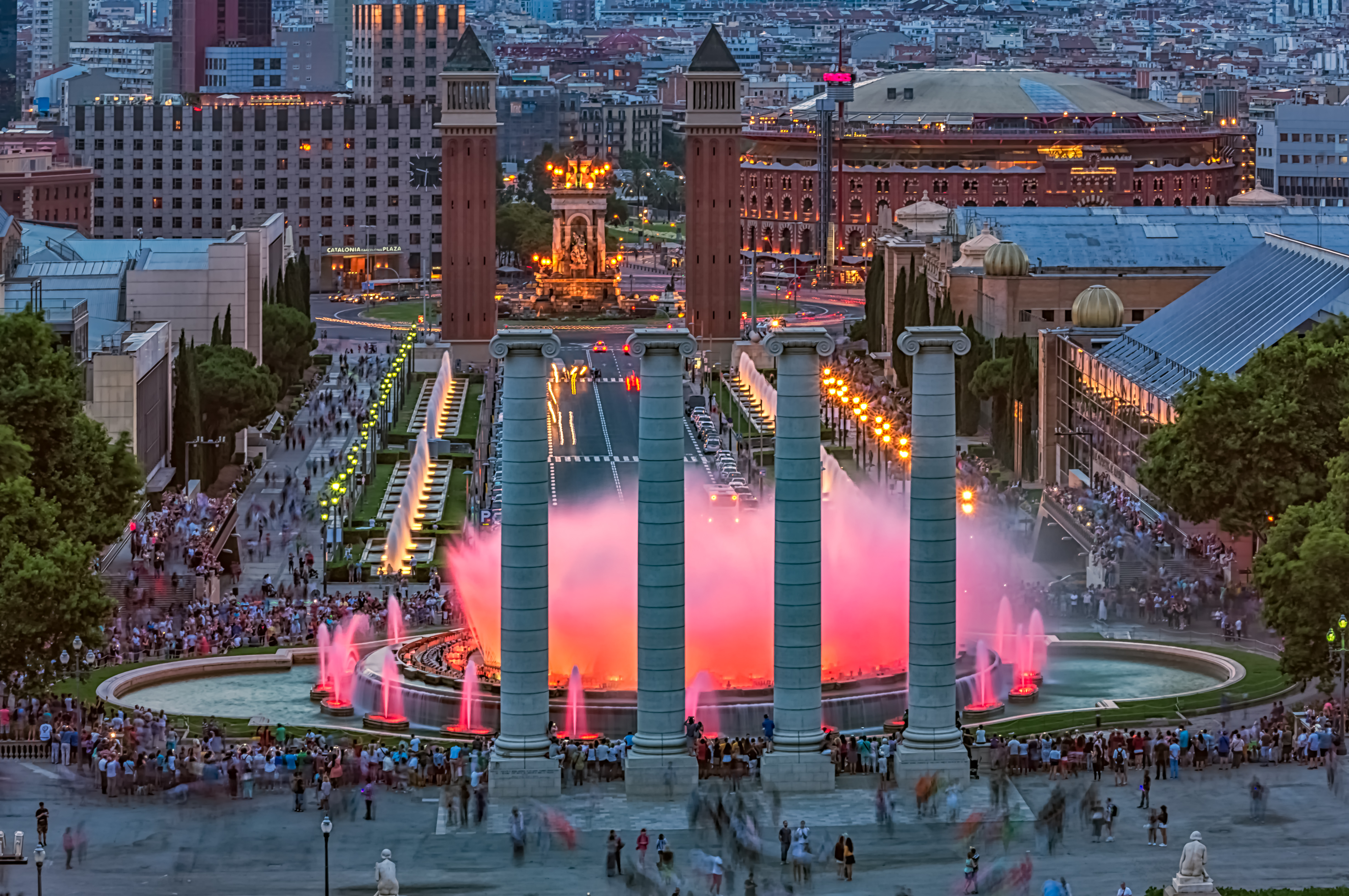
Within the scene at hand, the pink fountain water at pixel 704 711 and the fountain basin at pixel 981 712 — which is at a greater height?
the pink fountain water at pixel 704 711

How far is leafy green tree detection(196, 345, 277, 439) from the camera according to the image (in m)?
126

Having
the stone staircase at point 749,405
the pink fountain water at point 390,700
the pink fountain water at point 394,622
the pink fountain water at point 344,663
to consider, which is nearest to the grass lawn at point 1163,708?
the pink fountain water at point 390,700

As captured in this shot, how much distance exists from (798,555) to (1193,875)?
13.0 m

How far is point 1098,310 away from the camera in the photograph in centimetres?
12050

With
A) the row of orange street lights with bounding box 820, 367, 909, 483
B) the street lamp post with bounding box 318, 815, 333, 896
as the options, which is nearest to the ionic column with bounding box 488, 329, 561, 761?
the street lamp post with bounding box 318, 815, 333, 896

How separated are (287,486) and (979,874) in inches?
2633

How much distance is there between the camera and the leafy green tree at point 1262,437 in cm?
8519

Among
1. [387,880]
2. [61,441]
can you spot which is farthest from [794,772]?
[61,441]

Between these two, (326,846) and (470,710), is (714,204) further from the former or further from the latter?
(326,846)

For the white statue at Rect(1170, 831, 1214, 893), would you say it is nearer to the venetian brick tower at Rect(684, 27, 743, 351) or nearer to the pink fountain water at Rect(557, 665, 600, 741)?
the pink fountain water at Rect(557, 665, 600, 741)

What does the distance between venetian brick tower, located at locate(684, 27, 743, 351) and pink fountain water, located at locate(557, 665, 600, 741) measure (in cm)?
11867

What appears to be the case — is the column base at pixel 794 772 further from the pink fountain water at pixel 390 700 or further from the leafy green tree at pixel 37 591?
the leafy green tree at pixel 37 591

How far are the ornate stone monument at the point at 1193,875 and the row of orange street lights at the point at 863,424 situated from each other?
64508 mm

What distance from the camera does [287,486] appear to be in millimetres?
119875
